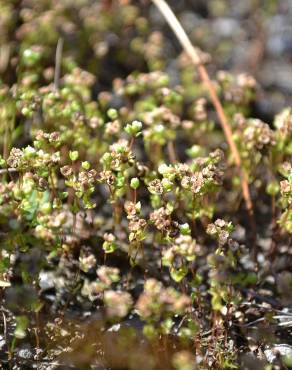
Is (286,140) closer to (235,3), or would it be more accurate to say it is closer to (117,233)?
(117,233)

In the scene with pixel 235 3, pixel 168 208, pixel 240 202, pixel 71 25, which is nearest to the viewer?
pixel 168 208

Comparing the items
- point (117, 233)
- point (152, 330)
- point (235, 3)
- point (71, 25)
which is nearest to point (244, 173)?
point (117, 233)

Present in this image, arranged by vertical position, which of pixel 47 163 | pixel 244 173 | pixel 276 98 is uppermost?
pixel 47 163

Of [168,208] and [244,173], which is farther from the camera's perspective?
[244,173]

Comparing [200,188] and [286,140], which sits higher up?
[200,188]

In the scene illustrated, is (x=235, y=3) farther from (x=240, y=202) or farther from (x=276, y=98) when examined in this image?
A: (x=240, y=202)

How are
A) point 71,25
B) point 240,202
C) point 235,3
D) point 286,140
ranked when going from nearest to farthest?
point 286,140
point 240,202
point 71,25
point 235,3

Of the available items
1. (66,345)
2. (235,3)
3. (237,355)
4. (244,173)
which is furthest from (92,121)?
(235,3)
